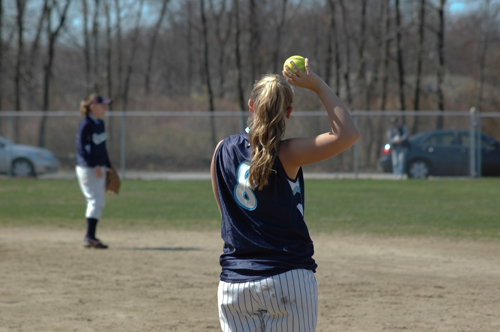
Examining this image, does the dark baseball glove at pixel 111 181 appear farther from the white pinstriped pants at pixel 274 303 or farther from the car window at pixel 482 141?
the car window at pixel 482 141

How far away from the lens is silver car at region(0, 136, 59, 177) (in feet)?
60.9

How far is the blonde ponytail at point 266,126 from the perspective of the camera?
2324mm

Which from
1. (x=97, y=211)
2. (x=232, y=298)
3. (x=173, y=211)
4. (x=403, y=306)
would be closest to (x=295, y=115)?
(x=173, y=211)

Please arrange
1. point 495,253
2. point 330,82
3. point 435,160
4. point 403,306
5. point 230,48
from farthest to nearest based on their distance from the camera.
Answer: point 230,48, point 330,82, point 435,160, point 495,253, point 403,306

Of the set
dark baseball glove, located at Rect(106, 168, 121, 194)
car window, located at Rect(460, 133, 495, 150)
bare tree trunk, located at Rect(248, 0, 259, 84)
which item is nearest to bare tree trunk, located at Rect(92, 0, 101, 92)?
bare tree trunk, located at Rect(248, 0, 259, 84)

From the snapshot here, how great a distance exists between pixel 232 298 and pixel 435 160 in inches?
656

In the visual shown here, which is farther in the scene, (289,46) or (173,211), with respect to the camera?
(289,46)

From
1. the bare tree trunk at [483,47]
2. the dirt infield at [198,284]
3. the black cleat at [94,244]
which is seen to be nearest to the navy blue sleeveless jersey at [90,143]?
the black cleat at [94,244]

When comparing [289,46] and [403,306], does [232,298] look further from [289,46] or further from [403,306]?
[289,46]

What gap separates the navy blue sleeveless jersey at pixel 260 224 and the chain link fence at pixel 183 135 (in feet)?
54.4

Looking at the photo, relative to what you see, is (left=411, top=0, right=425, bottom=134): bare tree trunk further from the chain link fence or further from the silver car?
the silver car

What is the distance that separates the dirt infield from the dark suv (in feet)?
32.7

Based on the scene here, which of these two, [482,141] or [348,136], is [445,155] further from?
[348,136]

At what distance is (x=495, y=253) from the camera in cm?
747
